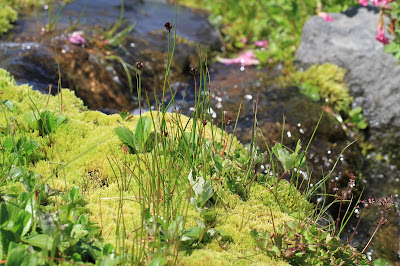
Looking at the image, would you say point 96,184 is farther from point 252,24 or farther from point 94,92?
point 252,24

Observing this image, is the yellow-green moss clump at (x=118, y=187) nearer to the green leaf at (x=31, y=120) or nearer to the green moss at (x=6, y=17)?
the green leaf at (x=31, y=120)

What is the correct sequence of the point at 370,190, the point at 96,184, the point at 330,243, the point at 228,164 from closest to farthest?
the point at 330,243 < the point at 96,184 < the point at 228,164 < the point at 370,190

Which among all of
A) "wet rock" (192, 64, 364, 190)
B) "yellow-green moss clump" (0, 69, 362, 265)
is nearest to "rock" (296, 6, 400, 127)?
"wet rock" (192, 64, 364, 190)

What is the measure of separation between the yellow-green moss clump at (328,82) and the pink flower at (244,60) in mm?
935

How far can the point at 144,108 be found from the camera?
19.4 feet

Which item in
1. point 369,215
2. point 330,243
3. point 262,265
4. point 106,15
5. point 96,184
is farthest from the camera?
point 106,15

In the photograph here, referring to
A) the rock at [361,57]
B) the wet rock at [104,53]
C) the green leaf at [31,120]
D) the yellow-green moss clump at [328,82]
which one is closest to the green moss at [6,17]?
the wet rock at [104,53]

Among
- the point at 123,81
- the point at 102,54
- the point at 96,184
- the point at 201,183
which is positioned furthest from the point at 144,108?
the point at 201,183

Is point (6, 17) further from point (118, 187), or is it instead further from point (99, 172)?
point (118, 187)

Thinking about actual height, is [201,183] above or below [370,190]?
above

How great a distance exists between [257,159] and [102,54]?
3903 mm

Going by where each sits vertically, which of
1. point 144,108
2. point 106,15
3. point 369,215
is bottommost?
point 369,215

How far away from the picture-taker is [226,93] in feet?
20.5

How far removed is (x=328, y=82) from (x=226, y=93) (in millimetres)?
1607
